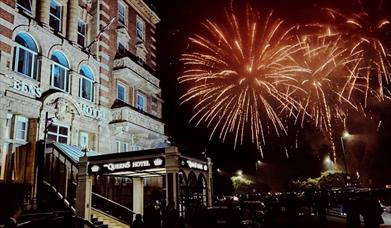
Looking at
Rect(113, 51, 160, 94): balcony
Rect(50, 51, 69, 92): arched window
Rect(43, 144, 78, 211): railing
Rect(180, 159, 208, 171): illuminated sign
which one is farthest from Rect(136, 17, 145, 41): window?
Rect(180, 159, 208, 171): illuminated sign

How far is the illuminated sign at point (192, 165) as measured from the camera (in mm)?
15180

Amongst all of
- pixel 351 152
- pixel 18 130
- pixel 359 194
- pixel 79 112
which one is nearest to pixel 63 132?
pixel 79 112

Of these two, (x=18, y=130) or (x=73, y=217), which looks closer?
(x=73, y=217)

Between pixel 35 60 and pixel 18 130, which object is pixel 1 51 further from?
pixel 18 130

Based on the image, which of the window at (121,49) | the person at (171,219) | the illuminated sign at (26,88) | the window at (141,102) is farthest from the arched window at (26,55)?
the person at (171,219)

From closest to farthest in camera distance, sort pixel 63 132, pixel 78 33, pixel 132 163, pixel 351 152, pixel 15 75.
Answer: pixel 132 163 < pixel 15 75 < pixel 63 132 < pixel 78 33 < pixel 351 152

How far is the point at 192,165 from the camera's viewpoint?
16.3 m

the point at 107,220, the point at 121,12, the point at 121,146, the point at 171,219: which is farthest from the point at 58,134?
the point at 121,12

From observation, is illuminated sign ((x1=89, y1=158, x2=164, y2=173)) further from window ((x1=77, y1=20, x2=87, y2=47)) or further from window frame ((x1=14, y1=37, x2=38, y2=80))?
window ((x1=77, y1=20, x2=87, y2=47))

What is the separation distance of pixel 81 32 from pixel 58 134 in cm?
768

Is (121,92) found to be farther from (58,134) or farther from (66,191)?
(66,191)

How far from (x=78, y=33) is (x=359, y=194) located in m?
19.1

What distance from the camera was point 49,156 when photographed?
58.4ft

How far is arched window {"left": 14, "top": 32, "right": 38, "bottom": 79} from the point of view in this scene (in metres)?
17.1
